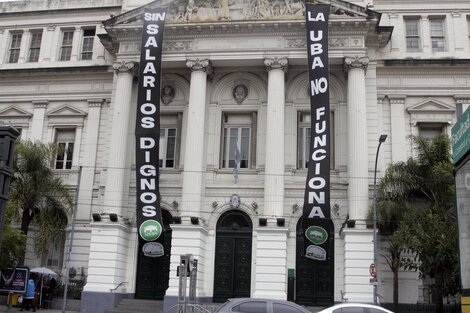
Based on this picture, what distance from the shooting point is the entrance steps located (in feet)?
88.0

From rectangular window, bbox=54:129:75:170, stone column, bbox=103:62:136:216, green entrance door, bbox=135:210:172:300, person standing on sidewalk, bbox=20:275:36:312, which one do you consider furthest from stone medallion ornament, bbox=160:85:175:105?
person standing on sidewalk, bbox=20:275:36:312

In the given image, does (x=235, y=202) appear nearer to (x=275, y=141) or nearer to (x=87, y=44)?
(x=275, y=141)

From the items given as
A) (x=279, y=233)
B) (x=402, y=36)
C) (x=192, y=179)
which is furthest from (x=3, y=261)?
(x=402, y=36)

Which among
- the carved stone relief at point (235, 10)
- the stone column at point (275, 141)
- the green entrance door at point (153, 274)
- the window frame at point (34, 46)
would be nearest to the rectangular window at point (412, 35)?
the carved stone relief at point (235, 10)

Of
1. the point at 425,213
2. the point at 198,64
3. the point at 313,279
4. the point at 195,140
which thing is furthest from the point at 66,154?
the point at 425,213

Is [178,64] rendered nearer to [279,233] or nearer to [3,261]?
[279,233]

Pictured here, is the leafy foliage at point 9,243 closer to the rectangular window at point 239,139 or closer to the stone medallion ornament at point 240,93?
the rectangular window at point 239,139

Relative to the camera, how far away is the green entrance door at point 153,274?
95.4ft

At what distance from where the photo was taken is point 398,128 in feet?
98.2

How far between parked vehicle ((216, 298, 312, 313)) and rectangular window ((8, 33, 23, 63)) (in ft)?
91.9

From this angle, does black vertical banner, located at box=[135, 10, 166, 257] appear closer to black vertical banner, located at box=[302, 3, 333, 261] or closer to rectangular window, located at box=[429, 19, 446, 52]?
black vertical banner, located at box=[302, 3, 333, 261]

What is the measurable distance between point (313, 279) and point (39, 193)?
49.7 ft

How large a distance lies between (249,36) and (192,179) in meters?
8.62

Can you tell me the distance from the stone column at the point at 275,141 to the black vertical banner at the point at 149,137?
5.73m
